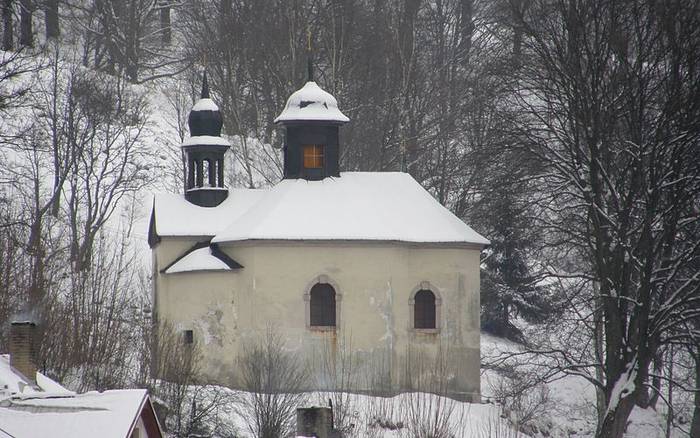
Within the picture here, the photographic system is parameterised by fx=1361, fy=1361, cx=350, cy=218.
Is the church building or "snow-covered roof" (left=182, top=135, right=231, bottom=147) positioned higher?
"snow-covered roof" (left=182, top=135, right=231, bottom=147)

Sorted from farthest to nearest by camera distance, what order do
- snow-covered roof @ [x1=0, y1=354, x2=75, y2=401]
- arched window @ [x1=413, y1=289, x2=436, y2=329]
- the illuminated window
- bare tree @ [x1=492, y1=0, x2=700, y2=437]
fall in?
arched window @ [x1=413, y1=289, x2=436, y2=329], the illuminated window, bare tree @ [x1=492, y1=0, x2=700, y2=437], snow-covered roof @ [x1=0, y1=354, x2=75, y2=401]

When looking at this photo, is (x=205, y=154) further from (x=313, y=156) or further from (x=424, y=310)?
(x=424, y=310)

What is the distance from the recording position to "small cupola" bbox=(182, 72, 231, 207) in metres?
34.9

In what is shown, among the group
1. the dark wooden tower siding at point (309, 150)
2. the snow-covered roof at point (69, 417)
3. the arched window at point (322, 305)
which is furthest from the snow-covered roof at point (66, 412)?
the dark wooden tower siding at point (309, 150)

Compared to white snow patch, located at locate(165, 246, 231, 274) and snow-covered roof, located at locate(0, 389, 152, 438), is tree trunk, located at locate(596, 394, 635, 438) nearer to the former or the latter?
white snow patch, located at locate(165, 246, 231, 274)

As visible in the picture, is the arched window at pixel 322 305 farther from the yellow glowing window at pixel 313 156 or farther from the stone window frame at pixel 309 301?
the yellow glowing window at pixel 313 156

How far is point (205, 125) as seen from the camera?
35531 millimetres

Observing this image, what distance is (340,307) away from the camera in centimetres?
3195

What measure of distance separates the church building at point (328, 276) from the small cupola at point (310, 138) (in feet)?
0.08

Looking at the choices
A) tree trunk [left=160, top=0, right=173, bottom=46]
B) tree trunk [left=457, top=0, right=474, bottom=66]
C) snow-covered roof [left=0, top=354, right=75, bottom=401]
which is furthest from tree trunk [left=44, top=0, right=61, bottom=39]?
snow-covered roof [left=0, top=354, right=75, bottom=401]

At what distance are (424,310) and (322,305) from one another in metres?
2.53

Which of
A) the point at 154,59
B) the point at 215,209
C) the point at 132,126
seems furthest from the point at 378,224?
the point at 154,59

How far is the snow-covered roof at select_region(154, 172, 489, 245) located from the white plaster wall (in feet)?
1.04

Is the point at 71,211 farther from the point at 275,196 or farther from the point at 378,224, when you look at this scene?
the point at 378,224
